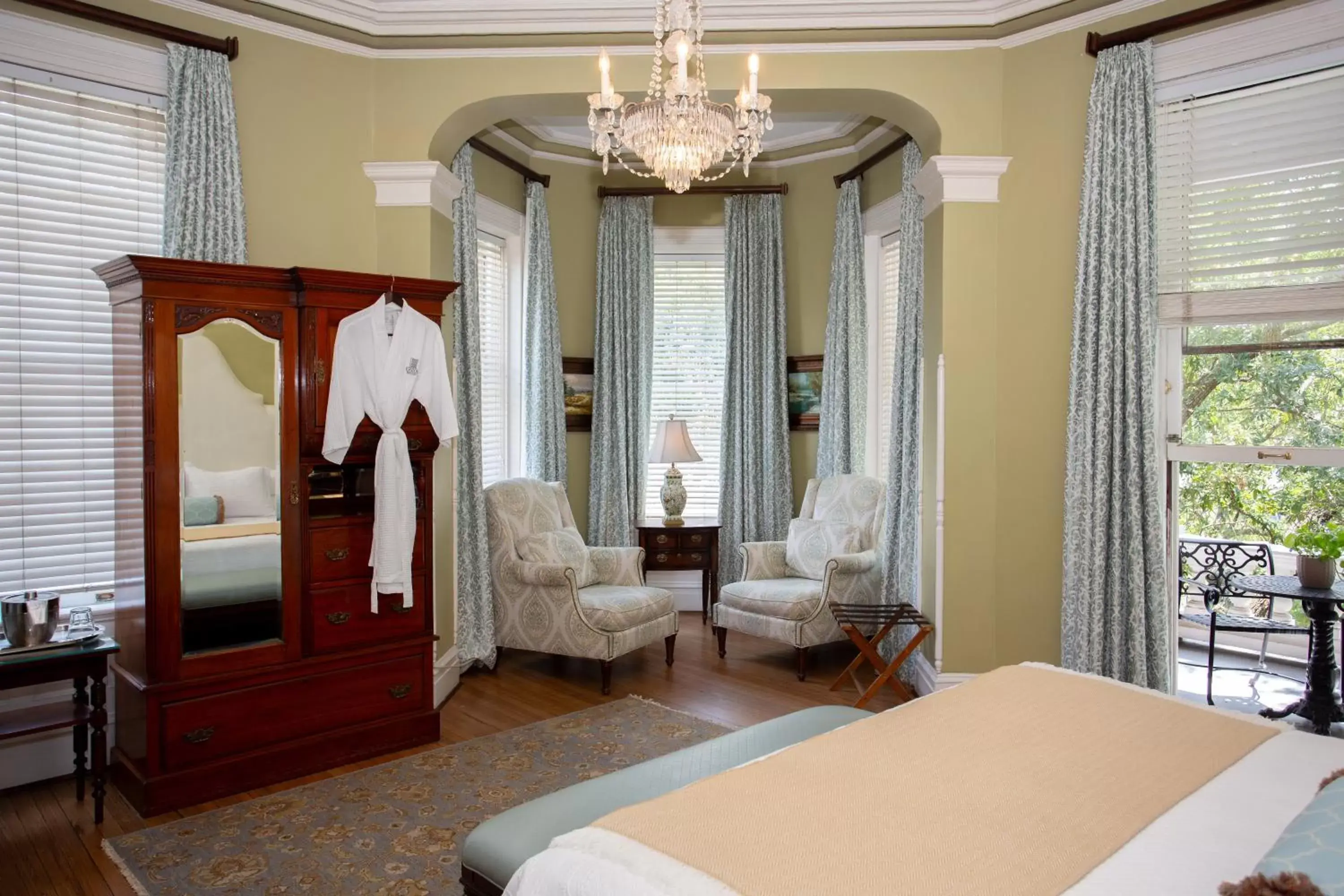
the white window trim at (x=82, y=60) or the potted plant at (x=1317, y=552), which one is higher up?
the white window trim at (x=82, y=60)

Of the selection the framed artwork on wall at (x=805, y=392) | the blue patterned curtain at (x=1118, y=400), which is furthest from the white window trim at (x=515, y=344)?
the blue patterned curtain at (x=1118, y=400)

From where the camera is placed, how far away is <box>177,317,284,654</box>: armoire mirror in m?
3.40

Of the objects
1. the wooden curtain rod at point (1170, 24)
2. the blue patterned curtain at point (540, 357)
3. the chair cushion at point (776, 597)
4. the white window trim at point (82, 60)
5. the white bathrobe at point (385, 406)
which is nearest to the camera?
the white window trim at point (82, 60)

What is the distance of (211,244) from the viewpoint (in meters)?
3.88

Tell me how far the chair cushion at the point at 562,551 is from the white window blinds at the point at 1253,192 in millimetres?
3523

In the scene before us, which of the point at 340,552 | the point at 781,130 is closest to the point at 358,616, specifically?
the point at 340,552

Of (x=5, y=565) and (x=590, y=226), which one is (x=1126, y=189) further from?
(x=5, y=565)

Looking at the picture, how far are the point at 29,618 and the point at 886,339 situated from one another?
498 centimetres

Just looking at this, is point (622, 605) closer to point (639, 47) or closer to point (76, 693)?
point (76, 693)

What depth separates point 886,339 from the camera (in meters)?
5.88

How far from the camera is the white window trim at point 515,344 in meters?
6.09

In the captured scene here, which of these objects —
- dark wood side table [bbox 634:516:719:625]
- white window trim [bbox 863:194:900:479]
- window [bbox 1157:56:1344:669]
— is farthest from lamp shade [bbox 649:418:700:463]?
window [bbox 1157:56:1344:669]

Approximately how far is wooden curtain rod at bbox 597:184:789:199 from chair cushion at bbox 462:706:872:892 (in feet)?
14.9

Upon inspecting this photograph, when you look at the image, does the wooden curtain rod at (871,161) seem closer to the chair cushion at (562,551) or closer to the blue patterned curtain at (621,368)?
the blue patterned curtain at (621,368)
